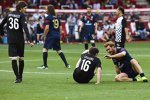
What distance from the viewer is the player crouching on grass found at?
16.1 meters

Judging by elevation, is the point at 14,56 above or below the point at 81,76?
above

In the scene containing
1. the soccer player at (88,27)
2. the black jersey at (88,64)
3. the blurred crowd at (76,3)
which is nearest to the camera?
the black jersey at (88,64)

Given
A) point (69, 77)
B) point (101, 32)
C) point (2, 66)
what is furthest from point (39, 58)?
point (101, 32)

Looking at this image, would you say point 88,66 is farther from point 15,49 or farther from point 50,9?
point 50,9

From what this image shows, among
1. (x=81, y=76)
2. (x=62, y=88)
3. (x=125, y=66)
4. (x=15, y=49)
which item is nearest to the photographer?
(x=62, y=88)

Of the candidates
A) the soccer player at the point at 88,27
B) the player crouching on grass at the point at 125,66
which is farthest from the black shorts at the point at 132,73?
the soccer player at the point at 88,27

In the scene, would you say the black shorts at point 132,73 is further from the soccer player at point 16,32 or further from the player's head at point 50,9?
the player's head at point 50,9

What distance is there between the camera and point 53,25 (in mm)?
21656

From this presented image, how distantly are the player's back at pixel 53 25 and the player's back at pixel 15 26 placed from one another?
522 cm

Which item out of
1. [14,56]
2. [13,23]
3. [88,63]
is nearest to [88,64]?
[88,63]

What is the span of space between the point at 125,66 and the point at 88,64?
4.23 feet

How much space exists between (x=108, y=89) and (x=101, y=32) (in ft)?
94.6

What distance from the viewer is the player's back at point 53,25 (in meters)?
21.6

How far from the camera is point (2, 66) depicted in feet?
73.2
